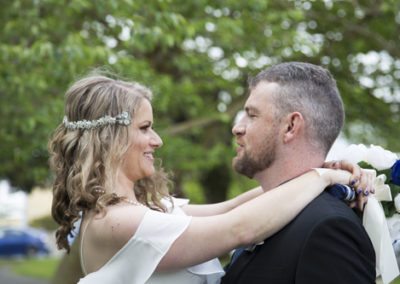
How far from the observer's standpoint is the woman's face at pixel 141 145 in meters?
3.27

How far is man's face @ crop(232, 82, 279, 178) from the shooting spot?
3045 millimetres

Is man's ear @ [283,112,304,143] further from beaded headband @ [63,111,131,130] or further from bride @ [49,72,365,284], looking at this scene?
beaded headband @ [63,111,131,130]

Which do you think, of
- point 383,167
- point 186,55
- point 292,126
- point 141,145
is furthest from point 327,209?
point 186,55

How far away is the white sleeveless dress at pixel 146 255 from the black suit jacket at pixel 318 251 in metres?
0.31

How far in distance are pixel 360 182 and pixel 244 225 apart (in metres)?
0.53

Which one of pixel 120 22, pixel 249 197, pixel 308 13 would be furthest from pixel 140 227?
pixel 308 13

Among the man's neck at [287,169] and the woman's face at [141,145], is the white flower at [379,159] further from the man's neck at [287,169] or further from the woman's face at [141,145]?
the woman's face at [141,145]

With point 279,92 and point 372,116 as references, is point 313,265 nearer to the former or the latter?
point 279,92

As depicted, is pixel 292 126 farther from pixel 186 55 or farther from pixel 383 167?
pixel 186 55

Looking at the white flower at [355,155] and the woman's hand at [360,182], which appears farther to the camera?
the white flower at [355,155]

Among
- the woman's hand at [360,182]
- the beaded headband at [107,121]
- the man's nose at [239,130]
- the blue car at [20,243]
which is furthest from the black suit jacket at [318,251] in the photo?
the blue car at [20,243]

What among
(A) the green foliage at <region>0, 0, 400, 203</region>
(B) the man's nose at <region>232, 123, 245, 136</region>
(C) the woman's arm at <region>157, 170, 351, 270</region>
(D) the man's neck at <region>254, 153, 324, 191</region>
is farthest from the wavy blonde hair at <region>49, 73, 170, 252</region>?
(A) the green foliage at <region>0, 0, 400, 203</region>

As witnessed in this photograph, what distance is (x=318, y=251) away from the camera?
8.70ft

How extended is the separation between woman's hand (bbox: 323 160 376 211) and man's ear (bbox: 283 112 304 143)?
28 centimetres
